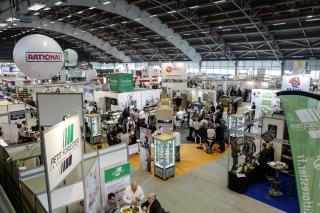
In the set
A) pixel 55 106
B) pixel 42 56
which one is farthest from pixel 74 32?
pixel 55 106

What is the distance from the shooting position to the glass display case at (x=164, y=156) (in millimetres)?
7700

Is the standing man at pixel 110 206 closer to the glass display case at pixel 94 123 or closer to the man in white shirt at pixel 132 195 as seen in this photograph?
the man in white shirt at pixel 132 195

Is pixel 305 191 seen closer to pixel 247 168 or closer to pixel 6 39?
pixel 247 168

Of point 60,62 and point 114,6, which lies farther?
point 114,6

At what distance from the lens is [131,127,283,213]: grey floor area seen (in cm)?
623

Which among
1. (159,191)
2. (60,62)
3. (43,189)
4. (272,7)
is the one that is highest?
(272,7)

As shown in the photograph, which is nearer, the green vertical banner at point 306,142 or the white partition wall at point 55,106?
the green vertical banner at point 306,142

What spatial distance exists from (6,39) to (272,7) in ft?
113

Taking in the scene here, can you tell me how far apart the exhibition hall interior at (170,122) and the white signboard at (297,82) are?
0.06 metres

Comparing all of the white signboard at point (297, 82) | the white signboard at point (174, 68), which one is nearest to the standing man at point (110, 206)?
the white signboard at point (297, 82)

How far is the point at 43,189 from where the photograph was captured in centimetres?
378

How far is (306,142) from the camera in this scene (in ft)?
9.01

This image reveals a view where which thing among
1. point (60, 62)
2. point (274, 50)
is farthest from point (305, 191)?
point (274, 50)

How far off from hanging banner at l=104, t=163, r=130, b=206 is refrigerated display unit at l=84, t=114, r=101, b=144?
20.0ft
